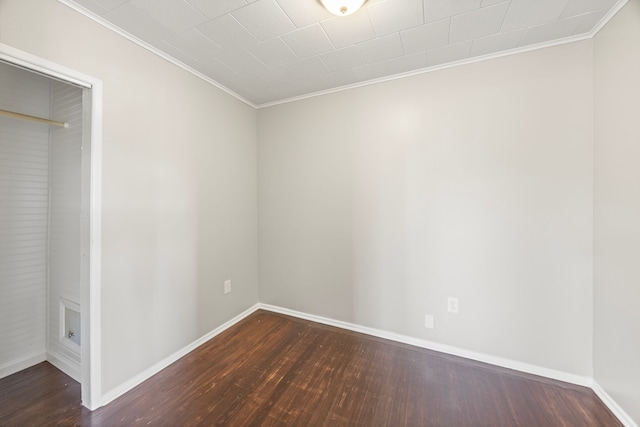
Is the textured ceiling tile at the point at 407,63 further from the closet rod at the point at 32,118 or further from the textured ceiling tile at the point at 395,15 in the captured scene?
the closet rod at the point at 32,118

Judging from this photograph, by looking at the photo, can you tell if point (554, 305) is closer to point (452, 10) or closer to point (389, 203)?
point (389, 203)

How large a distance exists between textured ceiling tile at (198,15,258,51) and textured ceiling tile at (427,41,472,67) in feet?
4.56

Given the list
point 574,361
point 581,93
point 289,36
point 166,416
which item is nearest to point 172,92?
point 289,36

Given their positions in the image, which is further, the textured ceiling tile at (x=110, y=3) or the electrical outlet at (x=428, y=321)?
the electrical outlet at (x=428, y=321)

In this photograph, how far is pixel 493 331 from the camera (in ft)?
6.40

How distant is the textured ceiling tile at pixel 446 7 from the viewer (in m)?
1.43

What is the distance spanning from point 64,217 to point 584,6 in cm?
378

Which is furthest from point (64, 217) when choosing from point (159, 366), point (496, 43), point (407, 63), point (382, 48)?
point (496, 43)

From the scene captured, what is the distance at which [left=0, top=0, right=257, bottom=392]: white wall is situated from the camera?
1.48 meters

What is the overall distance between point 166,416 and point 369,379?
53.3 inches

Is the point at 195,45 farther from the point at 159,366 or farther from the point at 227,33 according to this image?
the point at 159,366

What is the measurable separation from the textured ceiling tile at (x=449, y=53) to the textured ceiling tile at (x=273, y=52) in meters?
1.11

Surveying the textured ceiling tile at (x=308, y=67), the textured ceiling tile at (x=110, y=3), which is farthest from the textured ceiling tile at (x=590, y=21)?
the textured ceiling tile at (x=110, y=3)

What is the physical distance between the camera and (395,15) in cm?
154
